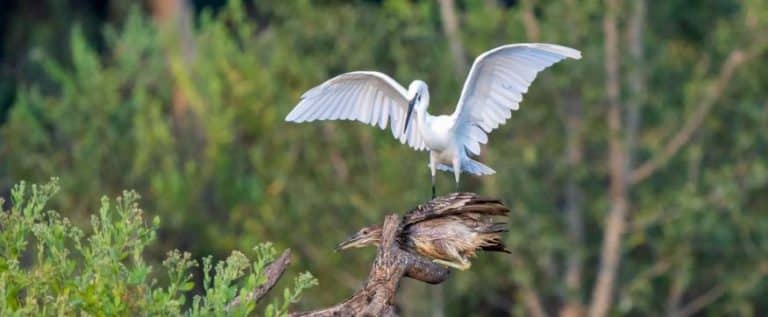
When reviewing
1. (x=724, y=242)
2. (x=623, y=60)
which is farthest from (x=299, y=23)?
(x=724, y=242)

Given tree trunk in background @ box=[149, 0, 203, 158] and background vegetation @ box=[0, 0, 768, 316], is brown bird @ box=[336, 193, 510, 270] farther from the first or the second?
tree trunk in background @ box=[149, 0, 203, 158]

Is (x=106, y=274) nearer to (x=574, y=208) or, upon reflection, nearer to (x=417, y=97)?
(x=417, y=97)

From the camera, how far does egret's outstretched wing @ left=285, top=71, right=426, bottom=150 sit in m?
9.86

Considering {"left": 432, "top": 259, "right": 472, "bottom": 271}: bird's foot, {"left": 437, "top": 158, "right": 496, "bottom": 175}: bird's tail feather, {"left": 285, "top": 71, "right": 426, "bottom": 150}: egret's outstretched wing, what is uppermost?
{"left": 285, "top": 71, "right": 426, "bottom": 150}: egret's outstretched wing

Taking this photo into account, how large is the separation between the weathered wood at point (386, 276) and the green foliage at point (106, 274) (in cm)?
58

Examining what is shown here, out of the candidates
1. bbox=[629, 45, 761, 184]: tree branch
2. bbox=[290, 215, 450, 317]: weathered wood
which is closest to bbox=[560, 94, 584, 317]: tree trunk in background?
bbox=[629, 45, 761, 184]: tree branch

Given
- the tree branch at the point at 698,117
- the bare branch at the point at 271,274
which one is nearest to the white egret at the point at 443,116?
the bare branch at the point at 271,274

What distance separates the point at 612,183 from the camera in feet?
68.8

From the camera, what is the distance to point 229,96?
2423 centimetres

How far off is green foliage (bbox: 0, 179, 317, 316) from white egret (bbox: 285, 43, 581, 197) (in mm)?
2441

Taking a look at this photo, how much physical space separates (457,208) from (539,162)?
12.9 metres

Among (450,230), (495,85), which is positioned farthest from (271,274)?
(495,85)

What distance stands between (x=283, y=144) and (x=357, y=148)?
Result: 1.11 meters

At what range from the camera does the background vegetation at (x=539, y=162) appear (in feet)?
66.9
